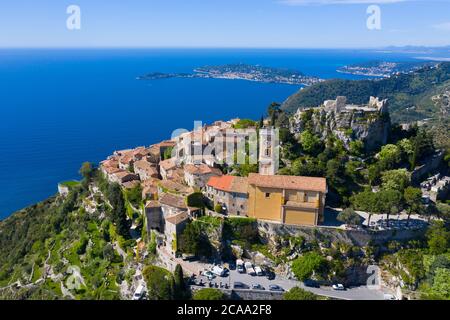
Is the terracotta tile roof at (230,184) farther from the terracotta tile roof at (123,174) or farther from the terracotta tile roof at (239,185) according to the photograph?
→ the terracotta tile roof at (123,174)

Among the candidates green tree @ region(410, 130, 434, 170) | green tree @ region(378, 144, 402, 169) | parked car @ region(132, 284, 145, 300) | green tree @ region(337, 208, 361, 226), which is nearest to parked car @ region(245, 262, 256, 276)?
parked car @ region(132, 284, 145, 300)

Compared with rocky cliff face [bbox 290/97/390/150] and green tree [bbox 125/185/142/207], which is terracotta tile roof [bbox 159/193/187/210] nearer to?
green tree [bbox 125/185/142/207]

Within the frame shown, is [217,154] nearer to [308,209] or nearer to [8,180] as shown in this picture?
[308,209]

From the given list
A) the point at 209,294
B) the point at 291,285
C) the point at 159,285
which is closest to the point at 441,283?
the point at 291,285

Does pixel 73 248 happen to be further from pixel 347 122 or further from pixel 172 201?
pixel 347 122
